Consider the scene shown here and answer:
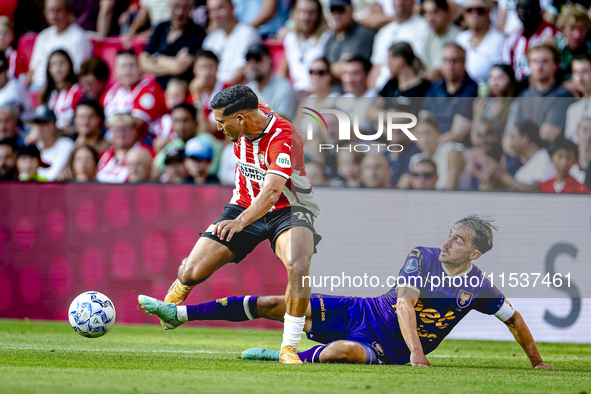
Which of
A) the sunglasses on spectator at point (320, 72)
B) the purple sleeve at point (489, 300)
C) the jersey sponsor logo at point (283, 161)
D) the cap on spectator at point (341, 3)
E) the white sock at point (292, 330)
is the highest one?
the cap on spectator at point (341, 3)

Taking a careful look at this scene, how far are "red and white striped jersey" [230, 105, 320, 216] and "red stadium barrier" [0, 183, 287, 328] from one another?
96.5 inches

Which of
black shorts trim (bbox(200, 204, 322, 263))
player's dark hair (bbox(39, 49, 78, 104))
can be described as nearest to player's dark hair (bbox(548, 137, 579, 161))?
black shorts trim (bbox(200, 204, 322, 263))

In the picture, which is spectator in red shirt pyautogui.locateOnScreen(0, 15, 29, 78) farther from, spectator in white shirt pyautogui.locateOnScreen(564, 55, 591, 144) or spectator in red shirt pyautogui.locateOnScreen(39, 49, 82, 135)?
spectator in white shirt pyautogui.locateOnScreen(564, 55, 591, 144)

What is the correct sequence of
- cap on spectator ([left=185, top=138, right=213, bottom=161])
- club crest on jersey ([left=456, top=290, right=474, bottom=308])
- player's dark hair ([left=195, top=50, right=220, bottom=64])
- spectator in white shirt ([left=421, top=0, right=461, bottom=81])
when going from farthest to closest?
player's dark hair ([left=195, top=50, right=220, bottom=64]) < spectator in white shirt ([left=421, top=0, right=461, bottom=81]) < cap on spectator ([left=185, top=138, right=213, bottom=161]) < club crest on jersey ([left=456, top=290, right=474, bottom=308])

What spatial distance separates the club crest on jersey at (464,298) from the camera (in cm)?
610

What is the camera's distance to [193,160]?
945 centimetres

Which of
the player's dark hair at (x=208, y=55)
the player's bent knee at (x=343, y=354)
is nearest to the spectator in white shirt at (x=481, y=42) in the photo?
the player's dark hair at (x=208, y=55)

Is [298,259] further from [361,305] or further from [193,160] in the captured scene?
[193,160]

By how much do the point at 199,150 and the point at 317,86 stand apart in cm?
170

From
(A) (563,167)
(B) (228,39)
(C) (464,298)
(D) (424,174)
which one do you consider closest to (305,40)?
(B) (228,39)

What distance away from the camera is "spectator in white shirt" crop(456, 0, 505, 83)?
9.59m

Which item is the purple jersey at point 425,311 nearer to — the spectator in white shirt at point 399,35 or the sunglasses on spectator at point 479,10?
the spectator in white shirt at point 399,35

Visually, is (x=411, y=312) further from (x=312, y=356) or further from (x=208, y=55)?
(x=208, y=55)

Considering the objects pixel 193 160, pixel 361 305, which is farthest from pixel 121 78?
pixel 361 305
